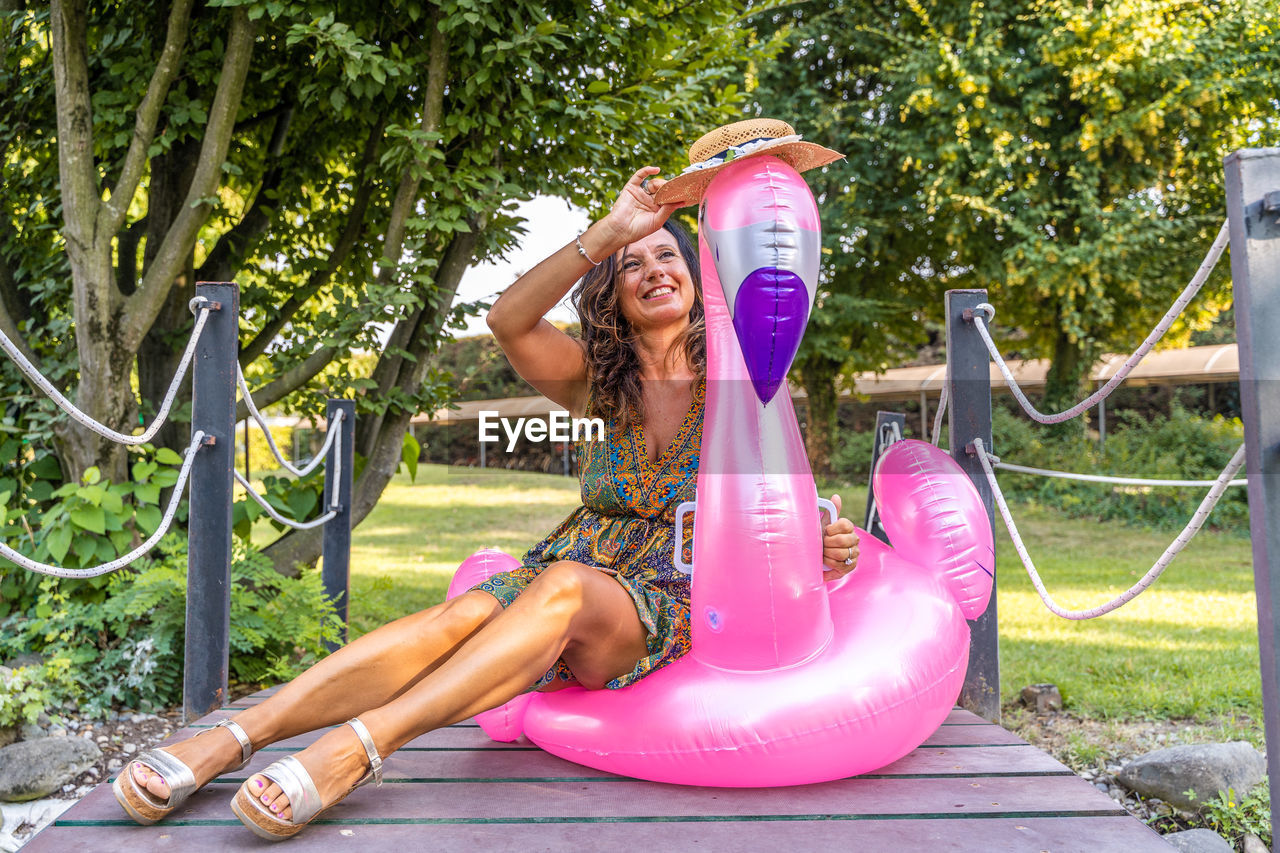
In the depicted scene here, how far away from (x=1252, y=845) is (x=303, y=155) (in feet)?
15.8

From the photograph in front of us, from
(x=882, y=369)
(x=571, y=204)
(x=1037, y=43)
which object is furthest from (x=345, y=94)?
(x=882, y=369)

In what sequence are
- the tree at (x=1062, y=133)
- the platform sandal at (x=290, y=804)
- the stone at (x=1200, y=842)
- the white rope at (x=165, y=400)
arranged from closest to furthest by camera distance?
the platform sandal at (x=290, y=804) → the white rope at (x=165, y=400) → the stone at (x=1200, y=842) → the tree at (x=1062, y=133)

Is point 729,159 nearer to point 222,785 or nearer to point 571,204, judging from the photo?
point 222,785

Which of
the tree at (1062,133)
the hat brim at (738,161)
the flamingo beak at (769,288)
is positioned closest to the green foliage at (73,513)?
the hat brim at (738,161)

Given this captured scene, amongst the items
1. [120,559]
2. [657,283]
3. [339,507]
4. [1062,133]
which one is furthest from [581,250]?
[1062,133]

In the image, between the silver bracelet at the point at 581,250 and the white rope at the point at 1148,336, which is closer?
the white rope at the point at 1148,336

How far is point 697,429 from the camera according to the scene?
2.36m

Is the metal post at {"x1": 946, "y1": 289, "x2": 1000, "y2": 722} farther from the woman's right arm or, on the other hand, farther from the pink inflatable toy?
the woman's right arm

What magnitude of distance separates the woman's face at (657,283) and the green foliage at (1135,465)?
9.35m

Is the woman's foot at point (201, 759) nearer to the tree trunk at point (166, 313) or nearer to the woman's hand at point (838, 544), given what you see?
the woman's hand at point (838, 544)

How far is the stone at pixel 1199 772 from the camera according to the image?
2889mm

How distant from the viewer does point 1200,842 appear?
8.55 feet

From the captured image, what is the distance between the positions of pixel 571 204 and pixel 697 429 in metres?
2.74

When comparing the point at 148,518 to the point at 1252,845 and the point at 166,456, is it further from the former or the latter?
the point at 1252,845
